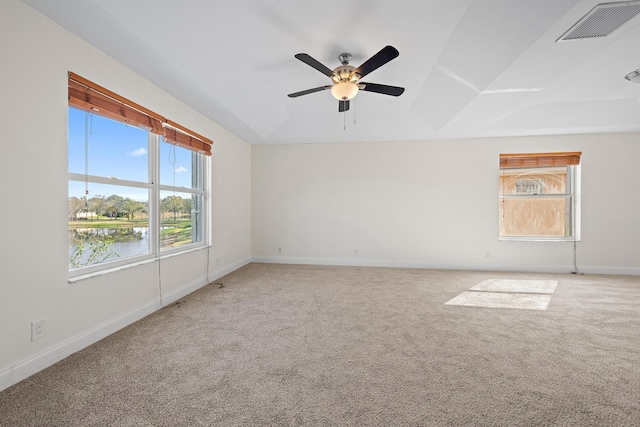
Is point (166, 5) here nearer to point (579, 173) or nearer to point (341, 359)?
point (341, 359)

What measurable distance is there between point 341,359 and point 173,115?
123 inches

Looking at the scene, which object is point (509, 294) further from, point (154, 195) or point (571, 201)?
point (154, 195)

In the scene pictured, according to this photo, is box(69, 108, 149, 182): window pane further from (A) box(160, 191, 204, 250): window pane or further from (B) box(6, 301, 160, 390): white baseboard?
(B) box(6, 301, 160, 390): white baseboard

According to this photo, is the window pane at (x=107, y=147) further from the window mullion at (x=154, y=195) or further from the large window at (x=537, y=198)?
the large window at (x=537, y=198)

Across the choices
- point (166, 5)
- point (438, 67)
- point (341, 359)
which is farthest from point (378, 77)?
point (341, 359)

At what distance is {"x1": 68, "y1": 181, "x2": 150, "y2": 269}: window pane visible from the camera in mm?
2396

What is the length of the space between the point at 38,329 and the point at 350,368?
2111 millimetres

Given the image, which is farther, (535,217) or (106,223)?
(535,217)

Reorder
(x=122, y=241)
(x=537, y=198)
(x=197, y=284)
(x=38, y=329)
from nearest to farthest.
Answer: (x=38, y=329) < (x=122, y=241) < (x=197, y=284) < (x=537, y=198)

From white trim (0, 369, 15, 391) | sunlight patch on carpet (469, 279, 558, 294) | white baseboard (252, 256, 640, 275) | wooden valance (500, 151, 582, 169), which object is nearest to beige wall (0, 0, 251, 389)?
white trim (0, 369, 15, 391)

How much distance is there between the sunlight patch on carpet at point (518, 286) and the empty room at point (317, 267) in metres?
0.05

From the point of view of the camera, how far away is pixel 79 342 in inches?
89.7

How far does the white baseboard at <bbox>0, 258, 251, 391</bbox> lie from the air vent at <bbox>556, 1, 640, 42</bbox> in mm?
4440

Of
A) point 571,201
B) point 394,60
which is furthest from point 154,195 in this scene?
point 571,201
